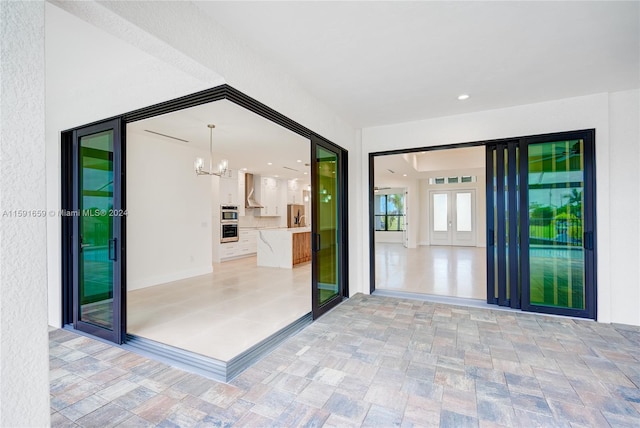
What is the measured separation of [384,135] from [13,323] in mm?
4682

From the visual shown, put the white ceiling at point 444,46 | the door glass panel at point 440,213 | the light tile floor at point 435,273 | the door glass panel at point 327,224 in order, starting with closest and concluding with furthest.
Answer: the white ceiling at point 444,46 < the door glass panel at point 327,224 < the light tile floor at point 435,273 < the door glass panel at point 440,213

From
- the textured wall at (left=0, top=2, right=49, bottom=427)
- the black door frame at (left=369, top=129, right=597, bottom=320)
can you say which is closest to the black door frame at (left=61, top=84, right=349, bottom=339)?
the textured wall at (left=0, top=2, right=49, bottom=427)

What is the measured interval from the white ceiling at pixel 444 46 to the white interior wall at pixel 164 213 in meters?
3.65

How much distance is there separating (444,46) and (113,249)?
368cm

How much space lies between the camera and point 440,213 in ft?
40.0

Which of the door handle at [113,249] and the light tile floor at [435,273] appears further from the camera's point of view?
the light tile floor at [435,273]

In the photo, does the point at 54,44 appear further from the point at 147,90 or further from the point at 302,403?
the point at 302,403

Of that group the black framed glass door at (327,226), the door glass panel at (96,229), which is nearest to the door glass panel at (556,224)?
the black framed glass door at (327,226)

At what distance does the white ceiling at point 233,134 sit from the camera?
4181 mm

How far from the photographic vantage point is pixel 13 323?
124 cm

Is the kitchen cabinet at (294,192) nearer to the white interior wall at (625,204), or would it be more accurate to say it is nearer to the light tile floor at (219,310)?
the light tile floor at (219,310)

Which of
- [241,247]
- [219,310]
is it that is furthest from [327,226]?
[241,247]

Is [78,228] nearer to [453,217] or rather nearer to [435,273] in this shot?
[435,273]

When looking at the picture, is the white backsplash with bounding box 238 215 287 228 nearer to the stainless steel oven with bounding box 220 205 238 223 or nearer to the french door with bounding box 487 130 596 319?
the stainless steel oven with bounding box 220 205 238 223
